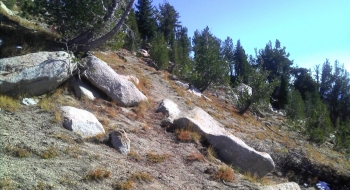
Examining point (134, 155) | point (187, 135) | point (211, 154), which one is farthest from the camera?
point (187, 135)

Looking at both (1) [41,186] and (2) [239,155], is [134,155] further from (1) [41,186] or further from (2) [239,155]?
(2) [239,155]

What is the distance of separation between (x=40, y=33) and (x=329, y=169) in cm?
1658

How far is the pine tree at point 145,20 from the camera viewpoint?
47.7 metres

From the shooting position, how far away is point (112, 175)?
729cm

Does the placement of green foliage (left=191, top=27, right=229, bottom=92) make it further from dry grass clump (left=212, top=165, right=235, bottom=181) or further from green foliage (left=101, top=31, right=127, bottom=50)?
dry grass clump (left=212, top=165, right=235, bottom=181)

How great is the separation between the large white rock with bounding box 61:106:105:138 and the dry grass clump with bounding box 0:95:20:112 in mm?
1319

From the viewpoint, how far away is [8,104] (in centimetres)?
898

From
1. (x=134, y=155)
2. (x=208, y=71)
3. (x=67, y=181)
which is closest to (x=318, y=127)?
(x=208, y=71)

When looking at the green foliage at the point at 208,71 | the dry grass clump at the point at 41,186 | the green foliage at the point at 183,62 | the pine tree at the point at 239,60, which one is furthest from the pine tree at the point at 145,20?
the dry grass clump at the point at 41,186

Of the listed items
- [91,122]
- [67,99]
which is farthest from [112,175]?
[67,99]

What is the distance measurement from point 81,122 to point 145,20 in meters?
40.8

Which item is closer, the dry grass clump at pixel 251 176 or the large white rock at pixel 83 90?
the dry grass clump at pixel 251 176

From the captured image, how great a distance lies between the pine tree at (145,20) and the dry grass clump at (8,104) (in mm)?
39384

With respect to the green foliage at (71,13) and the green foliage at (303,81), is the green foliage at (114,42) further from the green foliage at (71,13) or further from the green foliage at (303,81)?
the green foliage at (303,81)
